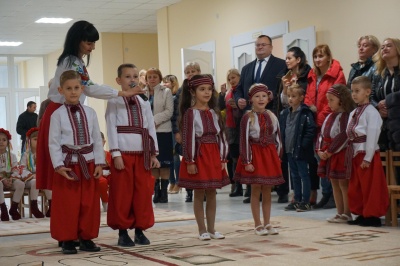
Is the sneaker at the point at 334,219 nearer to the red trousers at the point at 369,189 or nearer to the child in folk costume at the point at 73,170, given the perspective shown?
the red trousers at the point at 369,189

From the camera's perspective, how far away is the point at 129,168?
4492 millimetres

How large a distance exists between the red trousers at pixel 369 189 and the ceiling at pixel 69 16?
26.1 feet

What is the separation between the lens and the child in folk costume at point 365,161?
5160 mm

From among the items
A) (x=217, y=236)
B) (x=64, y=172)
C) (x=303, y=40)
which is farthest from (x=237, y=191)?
(x=64, y=172)

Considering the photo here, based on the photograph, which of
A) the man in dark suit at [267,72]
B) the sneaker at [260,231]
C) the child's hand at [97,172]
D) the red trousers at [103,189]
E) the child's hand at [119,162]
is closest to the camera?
the child's hand at [97,172]

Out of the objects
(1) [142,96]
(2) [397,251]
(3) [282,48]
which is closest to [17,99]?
(3) [282,48]

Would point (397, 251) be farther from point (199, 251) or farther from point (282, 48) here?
point (282, 48)

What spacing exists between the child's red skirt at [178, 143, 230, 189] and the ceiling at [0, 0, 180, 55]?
323 inches

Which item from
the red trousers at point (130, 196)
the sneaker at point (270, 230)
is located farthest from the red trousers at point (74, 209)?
the sneaker at point (270, 230)

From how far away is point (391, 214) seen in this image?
17.2 ft

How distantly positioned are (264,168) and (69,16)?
31.4 ft

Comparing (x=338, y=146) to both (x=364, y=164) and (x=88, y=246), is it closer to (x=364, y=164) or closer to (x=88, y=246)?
(x=364, y=164)

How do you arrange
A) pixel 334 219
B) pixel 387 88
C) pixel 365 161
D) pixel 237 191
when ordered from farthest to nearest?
1. pixel 237 191
2. pixel 387 88
3. pixel 334 219
4. pixel 365 161

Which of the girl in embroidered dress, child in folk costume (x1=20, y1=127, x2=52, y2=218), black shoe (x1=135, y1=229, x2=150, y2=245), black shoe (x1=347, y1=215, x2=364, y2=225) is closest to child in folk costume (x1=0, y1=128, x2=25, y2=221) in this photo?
child in folk costume (x1=20, y1=127, x2=52, y2=218)
